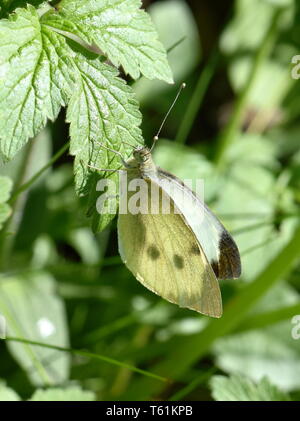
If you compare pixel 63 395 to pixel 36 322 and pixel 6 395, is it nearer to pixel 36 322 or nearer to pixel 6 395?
pixel 6 395

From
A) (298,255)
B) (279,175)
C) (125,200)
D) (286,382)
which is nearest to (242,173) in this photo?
(279,175)

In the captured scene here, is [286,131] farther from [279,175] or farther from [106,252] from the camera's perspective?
[106,252]

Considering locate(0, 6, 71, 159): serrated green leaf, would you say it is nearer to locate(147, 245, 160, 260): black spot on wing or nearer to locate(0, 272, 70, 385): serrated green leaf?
locate(147, 245, 160, 260): black spot on wing

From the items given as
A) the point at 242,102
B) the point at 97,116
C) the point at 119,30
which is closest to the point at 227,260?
the point at 97,116

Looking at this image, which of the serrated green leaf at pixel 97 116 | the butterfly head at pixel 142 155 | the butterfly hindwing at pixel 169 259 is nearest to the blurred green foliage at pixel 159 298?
the butterfly hindwing at pixel 169 259

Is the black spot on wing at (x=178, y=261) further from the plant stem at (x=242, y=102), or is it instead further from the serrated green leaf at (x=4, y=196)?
the plant stem at (x=242, y=102)
